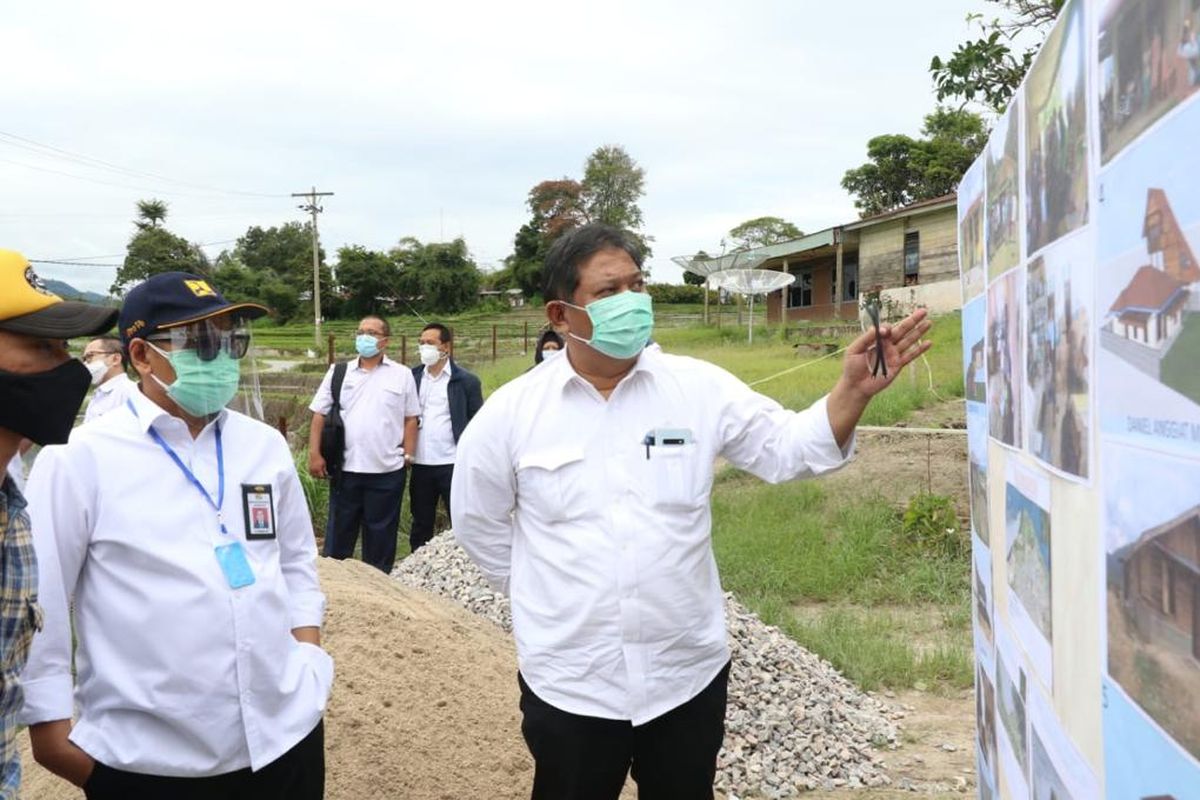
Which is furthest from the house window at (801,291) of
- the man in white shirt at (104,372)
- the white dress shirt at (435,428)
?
the man in white shirt at (104,372)

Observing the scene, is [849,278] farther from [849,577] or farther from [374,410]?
[374,410]

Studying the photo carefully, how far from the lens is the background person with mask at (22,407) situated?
5.43 feet

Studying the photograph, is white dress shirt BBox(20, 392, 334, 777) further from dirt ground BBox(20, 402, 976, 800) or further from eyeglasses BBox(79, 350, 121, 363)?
eyeglasses BBox(79, 350, 121, 363)

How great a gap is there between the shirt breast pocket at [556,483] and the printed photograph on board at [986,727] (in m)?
1.17

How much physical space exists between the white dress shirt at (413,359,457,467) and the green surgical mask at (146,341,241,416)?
14.0ft

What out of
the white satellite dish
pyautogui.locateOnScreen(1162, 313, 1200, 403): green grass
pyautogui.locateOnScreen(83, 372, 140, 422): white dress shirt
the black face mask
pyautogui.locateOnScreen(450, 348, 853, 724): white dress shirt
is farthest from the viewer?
the white satellite dish

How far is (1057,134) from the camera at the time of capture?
1602mm

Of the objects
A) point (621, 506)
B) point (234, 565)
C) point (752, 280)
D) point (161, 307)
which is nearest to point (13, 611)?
point (234, 565)

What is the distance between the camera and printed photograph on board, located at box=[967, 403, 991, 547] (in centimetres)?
239

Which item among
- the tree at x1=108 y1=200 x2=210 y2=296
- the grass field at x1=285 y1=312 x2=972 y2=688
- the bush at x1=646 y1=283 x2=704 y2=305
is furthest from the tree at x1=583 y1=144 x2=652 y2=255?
the grass field at x1=285 y1=312 x2=972 y2=688

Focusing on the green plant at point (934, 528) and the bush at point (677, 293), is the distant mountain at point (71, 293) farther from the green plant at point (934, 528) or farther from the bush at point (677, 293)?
the bush at point (677, 293)

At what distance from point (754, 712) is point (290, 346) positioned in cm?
2925

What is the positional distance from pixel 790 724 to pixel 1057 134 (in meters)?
3.31

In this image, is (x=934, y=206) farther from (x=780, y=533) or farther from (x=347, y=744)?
(x=347, y=744)
